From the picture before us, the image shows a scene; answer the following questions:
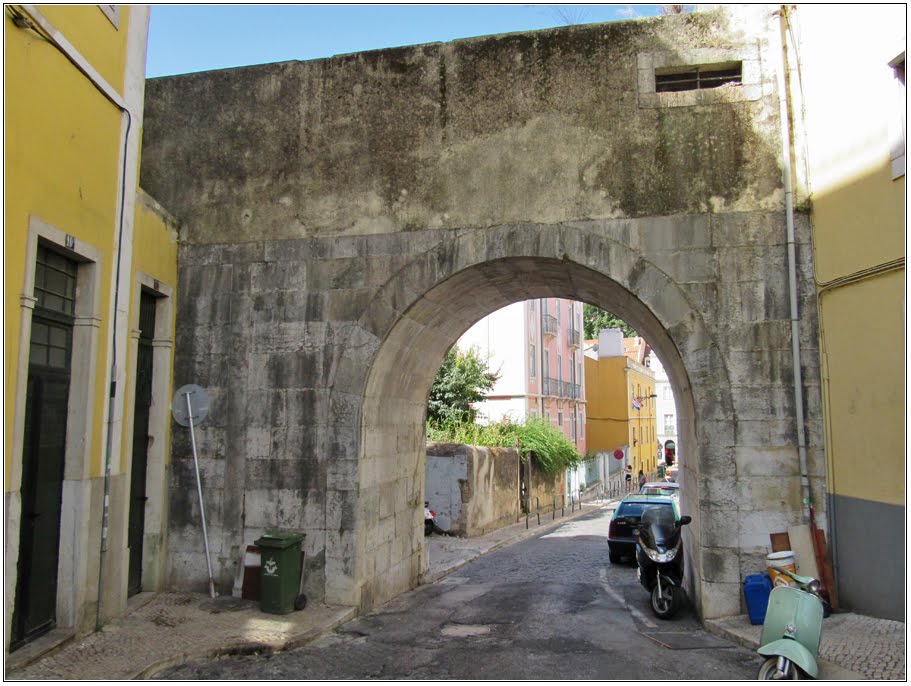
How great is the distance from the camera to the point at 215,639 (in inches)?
273

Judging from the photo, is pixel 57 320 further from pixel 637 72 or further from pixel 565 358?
pixel 565 358

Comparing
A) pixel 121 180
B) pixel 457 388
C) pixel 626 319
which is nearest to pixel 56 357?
pixel 121 180

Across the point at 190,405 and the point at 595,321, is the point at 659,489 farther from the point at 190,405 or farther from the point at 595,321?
the point at 595,321

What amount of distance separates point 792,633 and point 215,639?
5170 mm

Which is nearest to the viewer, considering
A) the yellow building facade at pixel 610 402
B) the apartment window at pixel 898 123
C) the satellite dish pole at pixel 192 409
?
the apartment window at pixel 898 123

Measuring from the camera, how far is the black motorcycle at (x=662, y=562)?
8344mm

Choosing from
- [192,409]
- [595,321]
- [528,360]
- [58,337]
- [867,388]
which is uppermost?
[595,321]

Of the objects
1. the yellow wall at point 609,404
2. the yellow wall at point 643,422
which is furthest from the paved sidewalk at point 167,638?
the yellow wall at point 643,422

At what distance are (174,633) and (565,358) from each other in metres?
32.5

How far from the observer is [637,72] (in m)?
8.59

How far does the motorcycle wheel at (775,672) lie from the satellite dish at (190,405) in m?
6.66

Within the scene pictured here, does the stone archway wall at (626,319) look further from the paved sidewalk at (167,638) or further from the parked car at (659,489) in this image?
the parked car at (659,489)

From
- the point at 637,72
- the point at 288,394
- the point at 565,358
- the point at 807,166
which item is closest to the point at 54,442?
the point at 288,394

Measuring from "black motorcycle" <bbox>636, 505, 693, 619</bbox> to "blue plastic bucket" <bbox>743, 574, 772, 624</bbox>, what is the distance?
3.63 feet
